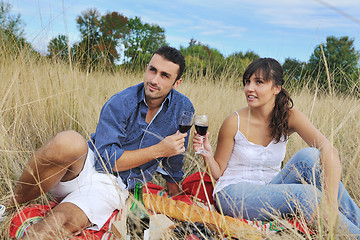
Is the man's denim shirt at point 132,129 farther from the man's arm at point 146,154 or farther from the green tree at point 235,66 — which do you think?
the green tree at point 235,66

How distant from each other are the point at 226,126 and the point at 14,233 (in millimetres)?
1850

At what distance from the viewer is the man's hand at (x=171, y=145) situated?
232 cm

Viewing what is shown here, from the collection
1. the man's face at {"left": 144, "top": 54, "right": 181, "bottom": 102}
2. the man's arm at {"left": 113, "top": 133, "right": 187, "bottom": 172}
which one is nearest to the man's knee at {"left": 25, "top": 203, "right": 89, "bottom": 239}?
the man's arm at {"left": 113, "top": 133, "right": 187, "bottom": 172}

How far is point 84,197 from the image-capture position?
2.29 m

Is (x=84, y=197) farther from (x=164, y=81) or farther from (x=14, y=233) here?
(x=164, y=81)

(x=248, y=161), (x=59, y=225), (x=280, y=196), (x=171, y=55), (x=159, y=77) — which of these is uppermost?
(x=171, y=55)

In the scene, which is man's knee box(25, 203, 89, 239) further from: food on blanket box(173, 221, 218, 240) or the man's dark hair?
the man's dark hair

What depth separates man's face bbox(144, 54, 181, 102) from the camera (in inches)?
101

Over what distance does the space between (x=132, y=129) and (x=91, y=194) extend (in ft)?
2.17

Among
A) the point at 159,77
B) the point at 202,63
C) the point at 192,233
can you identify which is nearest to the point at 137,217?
the point at 192,233

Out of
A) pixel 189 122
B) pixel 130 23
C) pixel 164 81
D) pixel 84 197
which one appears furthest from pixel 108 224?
pixel 130 23

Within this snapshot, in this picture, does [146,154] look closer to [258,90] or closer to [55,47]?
[258,90]

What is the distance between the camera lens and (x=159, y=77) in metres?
2.59

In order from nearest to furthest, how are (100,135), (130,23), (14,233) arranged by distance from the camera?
1. (14,233)
2. (100,135)
3. (130,23)
